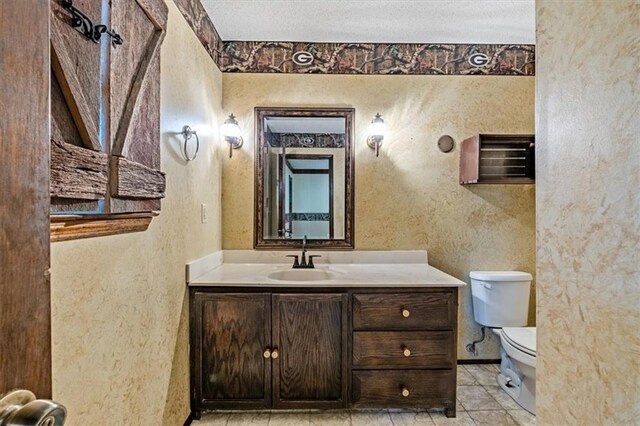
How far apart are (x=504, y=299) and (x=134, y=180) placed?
2514mm

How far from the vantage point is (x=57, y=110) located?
875 mm

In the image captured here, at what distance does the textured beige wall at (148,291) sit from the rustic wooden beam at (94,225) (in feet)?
A: 0.10

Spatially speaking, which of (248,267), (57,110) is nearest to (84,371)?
(57,110)

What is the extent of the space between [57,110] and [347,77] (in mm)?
2137

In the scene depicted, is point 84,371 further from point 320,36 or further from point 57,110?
point 320,36

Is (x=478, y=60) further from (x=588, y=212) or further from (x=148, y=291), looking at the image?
(x=148, y=291)

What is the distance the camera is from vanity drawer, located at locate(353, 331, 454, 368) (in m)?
2.02

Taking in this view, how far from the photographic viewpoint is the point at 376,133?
8.47 feet

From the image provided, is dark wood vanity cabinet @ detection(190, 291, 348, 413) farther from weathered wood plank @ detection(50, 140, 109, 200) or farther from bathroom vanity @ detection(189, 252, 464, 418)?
weathered wood plank @ detection(50, 140, 109, 200)

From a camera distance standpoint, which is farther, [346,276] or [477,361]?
[477,361]

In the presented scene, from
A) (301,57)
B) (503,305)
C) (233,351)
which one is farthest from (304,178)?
(503,305)

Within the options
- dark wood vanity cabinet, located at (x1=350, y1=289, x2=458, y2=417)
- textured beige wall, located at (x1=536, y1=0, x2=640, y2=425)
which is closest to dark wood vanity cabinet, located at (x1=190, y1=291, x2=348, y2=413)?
dark wood vanity cabinet, located at (x1=350, y1=289, x2=458, y2=417)

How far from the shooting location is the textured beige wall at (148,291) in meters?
1.02

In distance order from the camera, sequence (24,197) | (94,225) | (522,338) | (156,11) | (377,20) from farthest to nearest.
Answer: (377,20), (522,338), (156,11), (94,225), (24,197)
